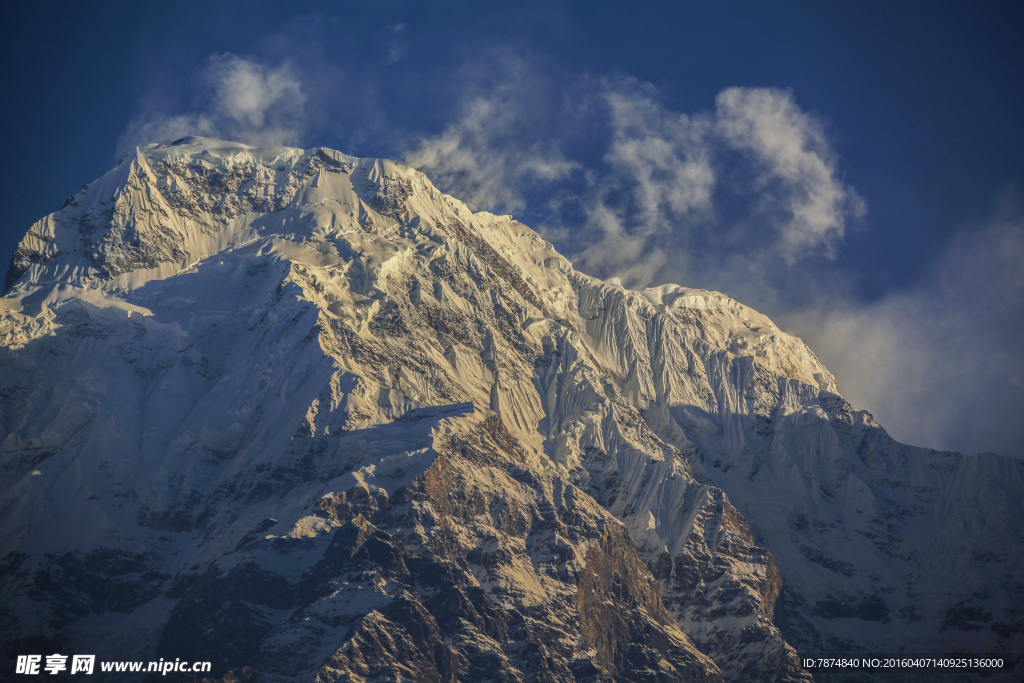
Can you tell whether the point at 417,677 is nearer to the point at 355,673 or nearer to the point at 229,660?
the point at 355,673

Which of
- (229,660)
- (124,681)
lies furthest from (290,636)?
(124,681)

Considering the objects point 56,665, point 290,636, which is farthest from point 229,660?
point 56,665

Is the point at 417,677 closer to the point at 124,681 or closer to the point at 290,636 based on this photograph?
the point at 290,636

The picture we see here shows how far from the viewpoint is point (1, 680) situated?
638ft

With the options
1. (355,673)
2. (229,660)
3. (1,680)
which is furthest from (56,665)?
(355,673)

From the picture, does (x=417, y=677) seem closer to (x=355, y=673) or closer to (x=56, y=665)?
(x=355, y=673)

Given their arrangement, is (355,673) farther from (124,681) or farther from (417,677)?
(124,681)

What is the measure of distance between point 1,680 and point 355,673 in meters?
52.5

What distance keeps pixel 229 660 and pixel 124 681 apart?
16.6 m

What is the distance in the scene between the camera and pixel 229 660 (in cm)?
19712

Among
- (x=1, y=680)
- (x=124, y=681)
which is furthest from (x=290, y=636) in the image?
(x=1, y=680)

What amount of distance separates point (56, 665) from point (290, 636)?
3586 cm

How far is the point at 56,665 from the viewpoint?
19975cm

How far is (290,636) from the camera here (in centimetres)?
19988
